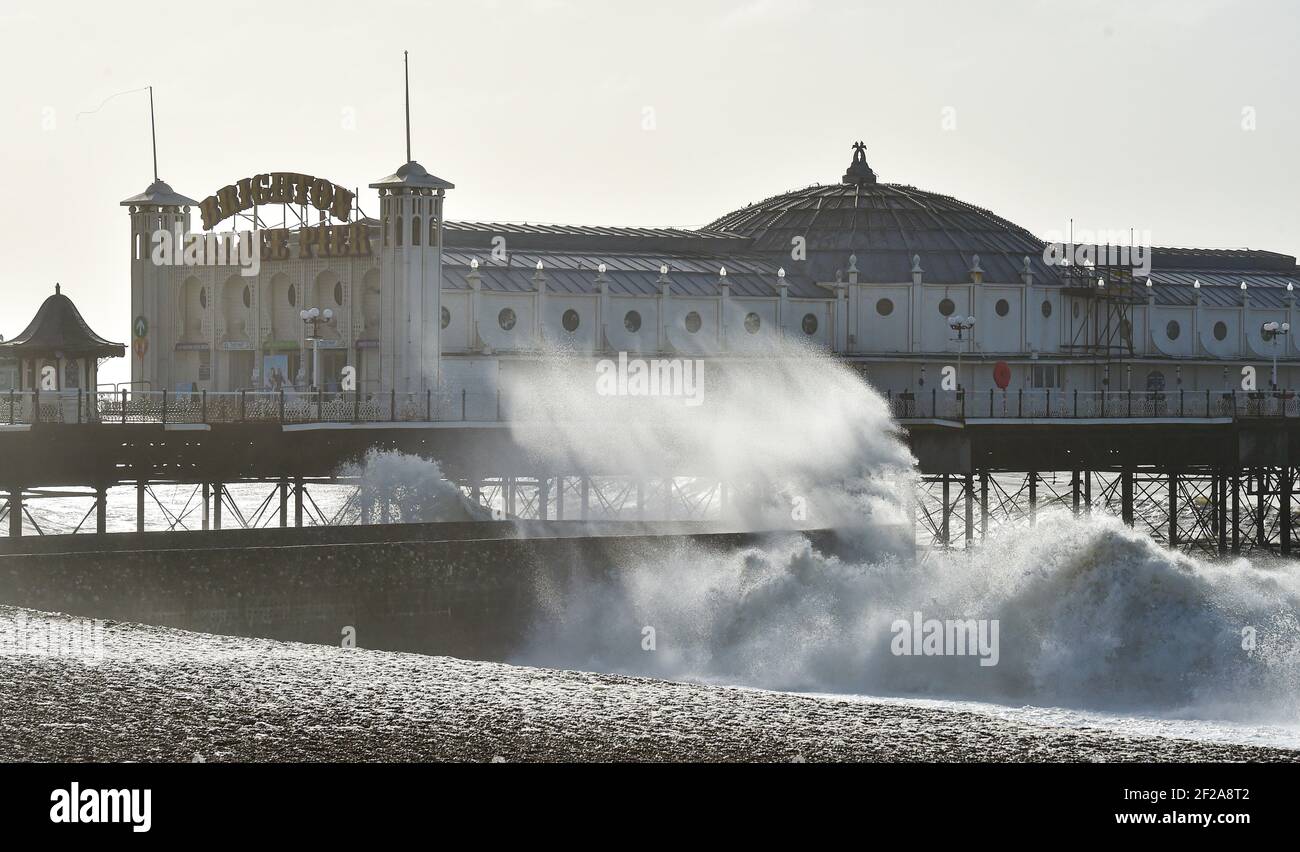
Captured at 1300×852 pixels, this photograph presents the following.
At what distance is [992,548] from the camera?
40.9 meters

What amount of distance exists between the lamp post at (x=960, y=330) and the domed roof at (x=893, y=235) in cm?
235

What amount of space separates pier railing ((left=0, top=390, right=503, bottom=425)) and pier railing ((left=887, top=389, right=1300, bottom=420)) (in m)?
15.8

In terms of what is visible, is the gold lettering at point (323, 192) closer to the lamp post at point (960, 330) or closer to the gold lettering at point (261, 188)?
the gold lettering at point (261, 188)

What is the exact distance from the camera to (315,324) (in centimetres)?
5466

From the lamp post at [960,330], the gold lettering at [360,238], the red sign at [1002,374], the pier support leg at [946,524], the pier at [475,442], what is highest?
the gold lettering at [360,238]

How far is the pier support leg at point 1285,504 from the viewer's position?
65438mm

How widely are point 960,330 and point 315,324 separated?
2090 cm

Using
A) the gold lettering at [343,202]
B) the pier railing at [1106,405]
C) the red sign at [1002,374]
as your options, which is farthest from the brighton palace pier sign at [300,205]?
the red sign at [1002,374]

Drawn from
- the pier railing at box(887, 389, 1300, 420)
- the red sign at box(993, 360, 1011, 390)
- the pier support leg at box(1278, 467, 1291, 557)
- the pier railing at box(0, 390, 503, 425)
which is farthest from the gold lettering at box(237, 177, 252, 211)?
the pier support leg at box(1278, 467, 1291, 557)

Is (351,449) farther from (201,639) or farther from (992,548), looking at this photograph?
(201,639)

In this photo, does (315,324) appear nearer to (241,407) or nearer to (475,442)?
(241,407)

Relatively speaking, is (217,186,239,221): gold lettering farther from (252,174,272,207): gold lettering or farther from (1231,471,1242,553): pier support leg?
(1231,471,1242,553): pier support leg

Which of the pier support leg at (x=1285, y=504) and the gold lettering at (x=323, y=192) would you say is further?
the pier support leg at (x=1285, y=504)

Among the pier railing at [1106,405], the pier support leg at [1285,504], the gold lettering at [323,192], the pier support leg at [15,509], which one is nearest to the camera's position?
the pier support leg at [15,509]
